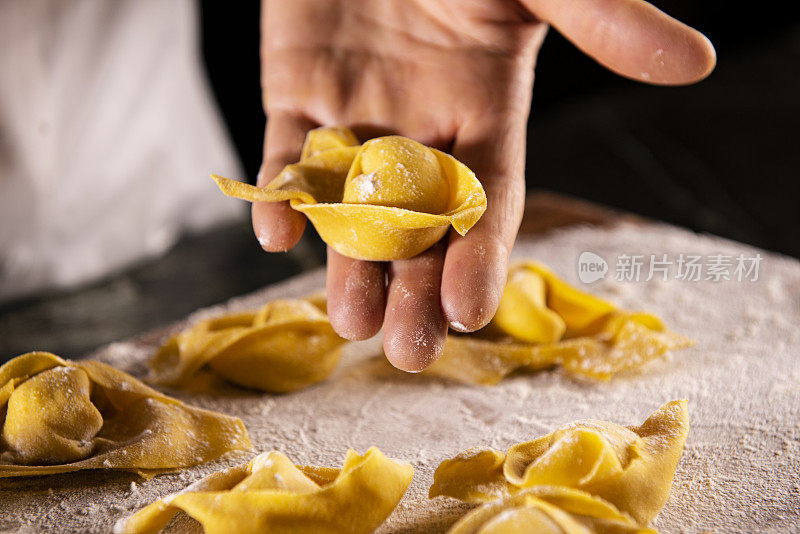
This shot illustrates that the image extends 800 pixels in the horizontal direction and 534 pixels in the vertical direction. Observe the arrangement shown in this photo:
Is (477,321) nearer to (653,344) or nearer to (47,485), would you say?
(653,344)

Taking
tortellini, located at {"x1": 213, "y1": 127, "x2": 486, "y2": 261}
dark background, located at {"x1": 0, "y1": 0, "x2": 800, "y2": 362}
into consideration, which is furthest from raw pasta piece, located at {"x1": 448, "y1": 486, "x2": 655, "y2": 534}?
dark background, located at {"x1": 0, "y1": 0, "x2": 800, "y2": 362}

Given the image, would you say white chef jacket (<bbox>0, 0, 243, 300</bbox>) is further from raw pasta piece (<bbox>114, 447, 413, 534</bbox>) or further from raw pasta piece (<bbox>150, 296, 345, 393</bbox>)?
raw pasta piece (<bbox>114, 447, 413, 534</bbox>)

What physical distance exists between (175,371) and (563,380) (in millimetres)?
534

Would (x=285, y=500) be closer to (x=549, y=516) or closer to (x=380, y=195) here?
(x=549, y=516)

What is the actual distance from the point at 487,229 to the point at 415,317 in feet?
0.46

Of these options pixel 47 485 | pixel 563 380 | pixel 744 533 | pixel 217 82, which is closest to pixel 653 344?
pixel 563 380

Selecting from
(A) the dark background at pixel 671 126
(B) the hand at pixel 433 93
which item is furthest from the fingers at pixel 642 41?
(A) the dark background at pixel 671 126

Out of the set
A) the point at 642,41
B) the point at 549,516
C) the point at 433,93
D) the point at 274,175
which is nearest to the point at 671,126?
the point at 433,93

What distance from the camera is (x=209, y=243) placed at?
2033mm

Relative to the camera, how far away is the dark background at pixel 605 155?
1754 millimetres

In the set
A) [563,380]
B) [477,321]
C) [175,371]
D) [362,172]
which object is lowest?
[563,380]

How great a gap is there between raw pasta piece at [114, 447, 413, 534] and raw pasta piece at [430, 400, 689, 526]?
71 mm

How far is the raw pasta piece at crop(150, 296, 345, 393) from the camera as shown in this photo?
3.55 feet

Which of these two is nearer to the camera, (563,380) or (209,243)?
(563,380)
